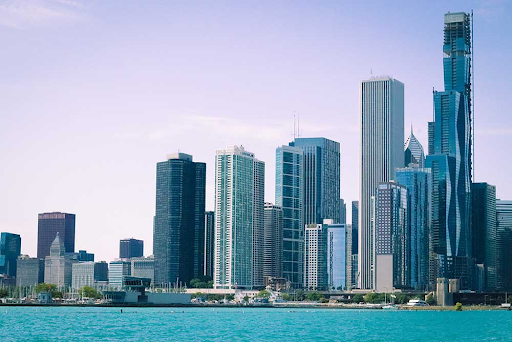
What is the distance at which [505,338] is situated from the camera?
14700 cm

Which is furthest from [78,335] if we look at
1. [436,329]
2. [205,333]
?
[436,329]

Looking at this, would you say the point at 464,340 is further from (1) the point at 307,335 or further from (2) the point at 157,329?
(2) the point at 157,329

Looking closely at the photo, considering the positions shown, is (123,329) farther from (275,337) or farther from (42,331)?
(275,337)

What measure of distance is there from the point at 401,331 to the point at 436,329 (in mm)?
13990

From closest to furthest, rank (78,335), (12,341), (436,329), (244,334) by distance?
1. (12,341)
2. (78,335)
3. (244,334)
4. (436,329)

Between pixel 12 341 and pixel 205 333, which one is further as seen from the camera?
pixel 205 333

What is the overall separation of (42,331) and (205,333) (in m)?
26.8

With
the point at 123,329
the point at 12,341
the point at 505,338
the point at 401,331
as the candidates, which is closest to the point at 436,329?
the point at 401,331

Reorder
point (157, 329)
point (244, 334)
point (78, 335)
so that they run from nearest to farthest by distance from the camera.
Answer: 1. point (78, 335)
2. point (244, 334)
3. point (157, 329)

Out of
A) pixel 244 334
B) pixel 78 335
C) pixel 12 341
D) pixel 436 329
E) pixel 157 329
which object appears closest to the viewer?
pixel 12 341

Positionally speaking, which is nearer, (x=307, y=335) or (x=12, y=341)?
(x=12, y=341)

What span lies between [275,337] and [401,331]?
34.1 metres

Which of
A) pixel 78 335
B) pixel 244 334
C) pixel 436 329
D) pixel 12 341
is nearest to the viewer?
pixel 12 341

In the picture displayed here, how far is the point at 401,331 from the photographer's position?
168125 mm
